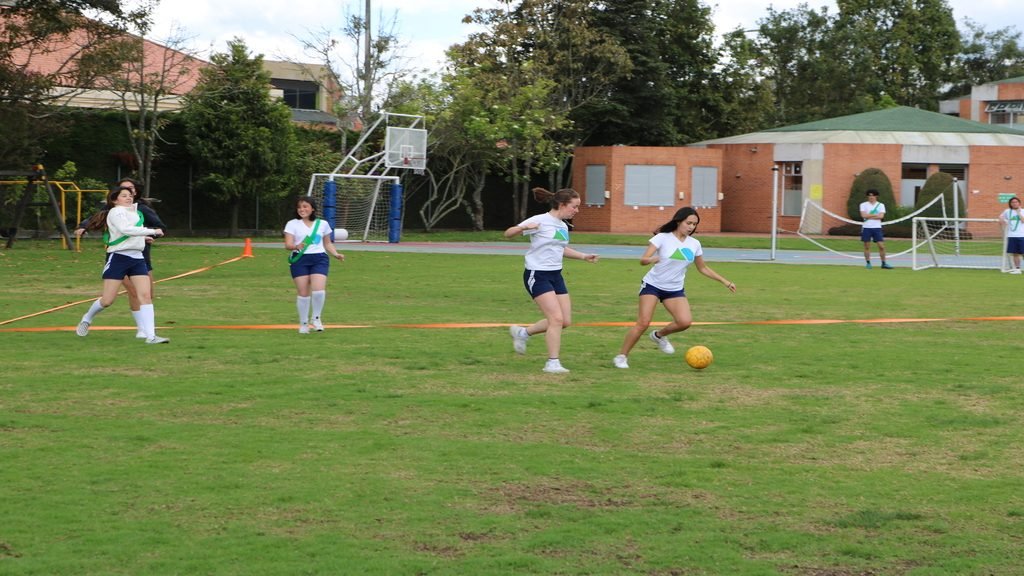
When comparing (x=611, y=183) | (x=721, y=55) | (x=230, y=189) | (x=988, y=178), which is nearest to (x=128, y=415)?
(x=230, y=189)

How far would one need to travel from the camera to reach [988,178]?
52.3 metres

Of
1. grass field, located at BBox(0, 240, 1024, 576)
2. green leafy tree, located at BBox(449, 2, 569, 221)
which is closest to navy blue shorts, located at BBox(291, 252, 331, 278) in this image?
grass field, located at BBox(0, 240, 1024, 576)

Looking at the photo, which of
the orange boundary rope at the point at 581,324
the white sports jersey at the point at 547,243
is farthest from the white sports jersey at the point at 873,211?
the white sports jersey at the point at 547,243

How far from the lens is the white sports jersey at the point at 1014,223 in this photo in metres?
27.7

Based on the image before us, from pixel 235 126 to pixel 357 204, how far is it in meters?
4.76

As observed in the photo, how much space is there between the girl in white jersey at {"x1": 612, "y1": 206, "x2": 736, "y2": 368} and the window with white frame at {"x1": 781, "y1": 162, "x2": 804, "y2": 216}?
4313cm

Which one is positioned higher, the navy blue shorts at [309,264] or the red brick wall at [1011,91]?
the red brick wall at [1011,91]

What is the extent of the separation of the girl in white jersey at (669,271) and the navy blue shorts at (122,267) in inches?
199

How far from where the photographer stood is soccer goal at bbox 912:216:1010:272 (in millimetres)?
30609

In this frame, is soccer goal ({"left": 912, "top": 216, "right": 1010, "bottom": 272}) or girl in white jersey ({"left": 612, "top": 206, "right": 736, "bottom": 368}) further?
soccer goal ({"left": 912, "top": 216, "right": 1010, "bottom": 272})

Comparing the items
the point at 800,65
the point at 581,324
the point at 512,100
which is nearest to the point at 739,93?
the point at 800,65

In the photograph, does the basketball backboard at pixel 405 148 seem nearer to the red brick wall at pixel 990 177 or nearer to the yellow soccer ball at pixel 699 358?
the red brick wall at pixel 990 177

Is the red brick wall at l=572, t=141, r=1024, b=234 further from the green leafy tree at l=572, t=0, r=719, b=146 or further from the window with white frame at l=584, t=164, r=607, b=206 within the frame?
the green leafy tree at l=572, t=0, r=719, b=146

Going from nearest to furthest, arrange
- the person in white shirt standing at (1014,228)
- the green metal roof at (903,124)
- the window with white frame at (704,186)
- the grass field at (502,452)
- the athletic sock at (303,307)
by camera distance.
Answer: the grass field at (502,452)
the athletic sock at (303,307)
the person in white shirt standing at (1014,228)
the window with white frame at (704,186)
the green metal roof at (903,124)
